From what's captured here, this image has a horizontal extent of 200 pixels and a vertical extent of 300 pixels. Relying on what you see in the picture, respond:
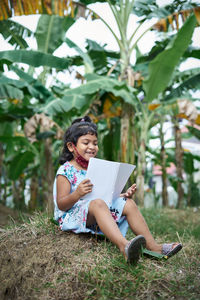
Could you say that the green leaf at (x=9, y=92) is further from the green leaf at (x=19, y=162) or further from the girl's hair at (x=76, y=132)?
the girl's hair at (x=76, y=132)

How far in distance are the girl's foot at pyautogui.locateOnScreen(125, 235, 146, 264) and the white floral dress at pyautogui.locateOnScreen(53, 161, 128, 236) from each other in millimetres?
484

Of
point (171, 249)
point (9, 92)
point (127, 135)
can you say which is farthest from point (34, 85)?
point (171, 249)

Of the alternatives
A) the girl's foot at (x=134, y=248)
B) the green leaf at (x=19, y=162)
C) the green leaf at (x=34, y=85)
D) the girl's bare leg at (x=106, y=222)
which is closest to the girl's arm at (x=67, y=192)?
the girl's bare leg at (x=106, y=222)

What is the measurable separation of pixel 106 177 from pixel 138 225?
44 centimetres

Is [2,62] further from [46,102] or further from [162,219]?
[162,219]

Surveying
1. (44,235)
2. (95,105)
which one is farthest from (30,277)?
(95,105)

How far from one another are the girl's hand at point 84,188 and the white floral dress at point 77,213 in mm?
124

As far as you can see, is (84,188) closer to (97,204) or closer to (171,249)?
(97,204)

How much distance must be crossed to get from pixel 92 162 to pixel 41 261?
0.75 m

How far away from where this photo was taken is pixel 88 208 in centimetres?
242

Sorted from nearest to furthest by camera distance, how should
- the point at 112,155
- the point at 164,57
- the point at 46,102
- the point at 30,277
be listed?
the point at 30,277 < the point at 164,57 < the point at 46,102 < the point at 112,155

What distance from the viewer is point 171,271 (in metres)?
2.10

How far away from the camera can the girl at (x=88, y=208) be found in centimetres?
226

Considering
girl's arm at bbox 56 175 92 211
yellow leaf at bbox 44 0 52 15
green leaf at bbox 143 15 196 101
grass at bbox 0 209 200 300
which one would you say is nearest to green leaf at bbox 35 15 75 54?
yellow leaf at bbox 44 0 52 15
